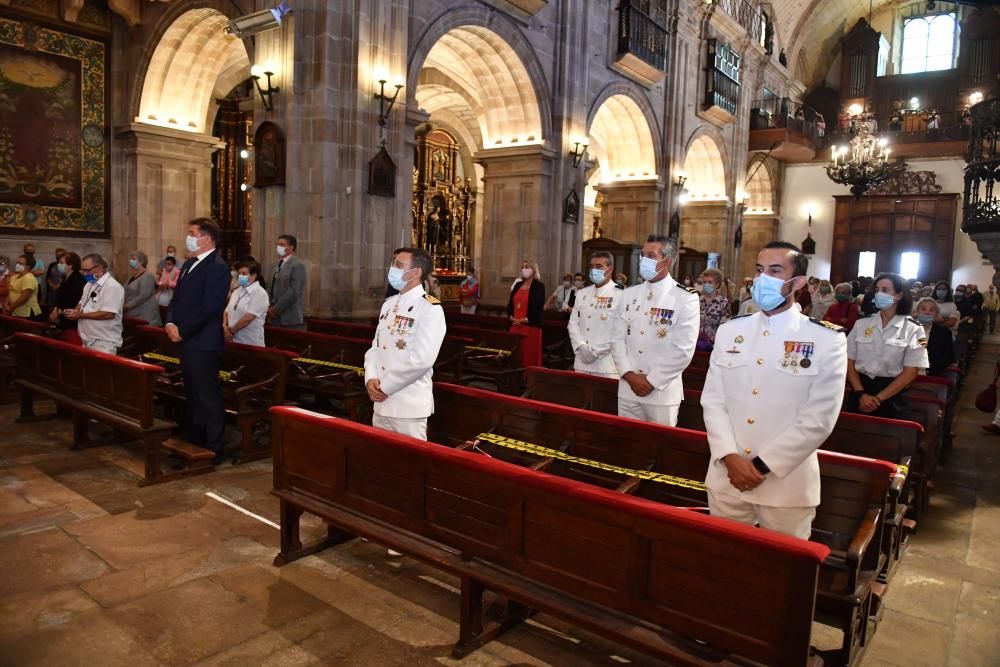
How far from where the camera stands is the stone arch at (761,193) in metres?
24.6

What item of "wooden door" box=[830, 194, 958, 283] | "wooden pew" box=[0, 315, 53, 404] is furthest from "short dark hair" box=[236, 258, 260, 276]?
"wooden door" box=[830, 194, 958, 283]

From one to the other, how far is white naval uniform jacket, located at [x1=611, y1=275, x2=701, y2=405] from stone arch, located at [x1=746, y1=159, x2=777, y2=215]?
72.7ft

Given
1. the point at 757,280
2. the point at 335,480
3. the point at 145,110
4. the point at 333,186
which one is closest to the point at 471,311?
the point at 333,186

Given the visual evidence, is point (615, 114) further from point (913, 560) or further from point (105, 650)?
point (105, 650)

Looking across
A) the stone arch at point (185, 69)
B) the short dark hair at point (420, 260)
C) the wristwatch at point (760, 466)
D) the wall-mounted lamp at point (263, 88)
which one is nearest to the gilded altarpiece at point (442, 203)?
the stone arch at point (185, 69)

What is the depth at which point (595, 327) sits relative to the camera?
542 cm

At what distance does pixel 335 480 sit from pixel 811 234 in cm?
2484

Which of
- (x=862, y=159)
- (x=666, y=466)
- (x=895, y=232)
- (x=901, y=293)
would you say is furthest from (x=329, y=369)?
(x=895, y=232)

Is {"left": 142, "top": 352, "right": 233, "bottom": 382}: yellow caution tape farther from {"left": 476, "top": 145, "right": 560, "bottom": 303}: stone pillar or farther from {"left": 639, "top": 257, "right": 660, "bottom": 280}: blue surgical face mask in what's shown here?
{"left": 476, "top": 145, "right": 560, "bottom": 303}: stone pillar

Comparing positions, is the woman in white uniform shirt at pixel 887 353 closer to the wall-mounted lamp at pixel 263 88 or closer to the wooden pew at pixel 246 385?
the wooden pew at pixel 246 385

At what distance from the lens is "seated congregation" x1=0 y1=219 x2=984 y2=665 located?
2.32 metres

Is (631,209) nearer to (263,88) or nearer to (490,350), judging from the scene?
(263,88)

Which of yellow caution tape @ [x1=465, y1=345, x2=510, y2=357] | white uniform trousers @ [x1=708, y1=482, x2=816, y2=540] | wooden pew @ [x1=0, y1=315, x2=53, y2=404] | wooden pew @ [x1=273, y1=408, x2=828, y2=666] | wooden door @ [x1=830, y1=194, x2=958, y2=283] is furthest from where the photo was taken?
wooden door @ [x1=830, y1=194, x2=958, y2=283]

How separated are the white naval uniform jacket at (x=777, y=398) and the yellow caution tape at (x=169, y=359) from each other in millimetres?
4112
